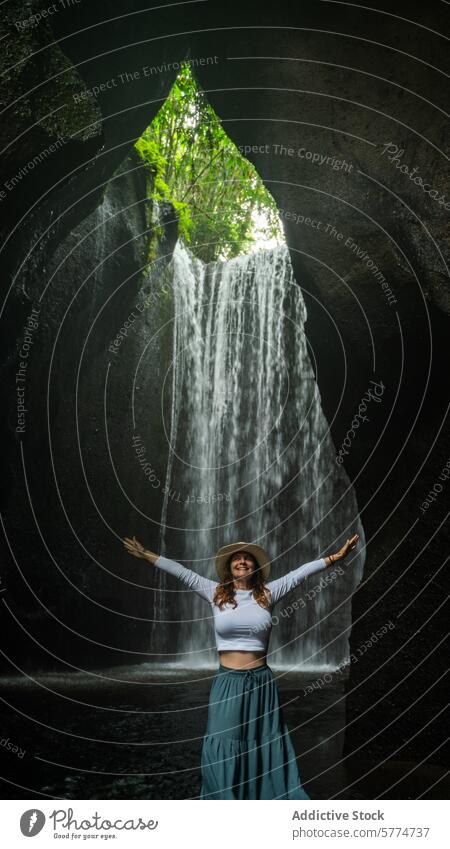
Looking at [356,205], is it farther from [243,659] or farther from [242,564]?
[243,659]

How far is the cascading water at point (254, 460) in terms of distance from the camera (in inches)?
→ 542

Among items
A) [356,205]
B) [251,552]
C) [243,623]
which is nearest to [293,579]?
[251,552]

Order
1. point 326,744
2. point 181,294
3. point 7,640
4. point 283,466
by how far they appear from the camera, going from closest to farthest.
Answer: point 326,744
point 7,640
point 283,466
point 181,294

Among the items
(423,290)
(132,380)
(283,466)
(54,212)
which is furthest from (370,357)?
(132,380)

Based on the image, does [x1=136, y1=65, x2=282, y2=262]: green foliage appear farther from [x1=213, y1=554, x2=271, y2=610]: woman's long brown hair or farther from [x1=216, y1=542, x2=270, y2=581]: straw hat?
[x1=213, y1=554, x2=271, y2=610]: woman's long brown hair

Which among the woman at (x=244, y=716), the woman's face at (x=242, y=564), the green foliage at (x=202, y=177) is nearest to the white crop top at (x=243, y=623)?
the woman at (x=244, y=716)

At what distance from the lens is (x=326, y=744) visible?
7324 mm

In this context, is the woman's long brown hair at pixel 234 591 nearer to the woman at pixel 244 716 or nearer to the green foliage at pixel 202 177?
A: the woman at pixel 244 716

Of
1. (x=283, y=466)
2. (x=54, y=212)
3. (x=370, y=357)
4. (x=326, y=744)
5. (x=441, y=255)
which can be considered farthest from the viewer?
(x=283, y=466)

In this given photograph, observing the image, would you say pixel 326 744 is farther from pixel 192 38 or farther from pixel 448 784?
pixel 192 38

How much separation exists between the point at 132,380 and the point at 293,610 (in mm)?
5856

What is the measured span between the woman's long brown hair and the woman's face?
0.09 ft
